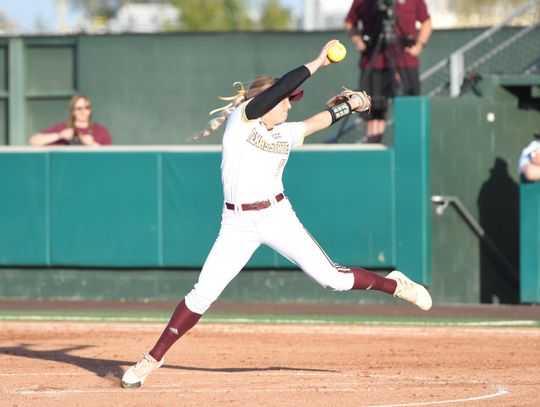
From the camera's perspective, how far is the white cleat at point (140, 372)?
8312mm

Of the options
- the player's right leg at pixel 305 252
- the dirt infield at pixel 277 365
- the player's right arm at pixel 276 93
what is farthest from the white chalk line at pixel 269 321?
the player's right arm at pixel 276 93

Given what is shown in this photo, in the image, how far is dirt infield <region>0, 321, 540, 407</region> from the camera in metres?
8.10

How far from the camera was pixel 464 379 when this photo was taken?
8.89m

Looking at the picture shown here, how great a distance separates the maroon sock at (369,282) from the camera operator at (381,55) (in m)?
5.54

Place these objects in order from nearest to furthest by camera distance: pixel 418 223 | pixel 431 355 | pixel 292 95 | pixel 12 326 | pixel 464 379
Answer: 1. pixel 292 95
2. pixel 464 379
3. pixel 431 355
4. pixel 12 326
5. pixel 418 223

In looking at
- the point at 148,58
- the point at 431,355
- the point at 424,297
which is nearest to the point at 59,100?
the point at 148,58

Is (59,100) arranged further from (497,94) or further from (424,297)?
(424,297)

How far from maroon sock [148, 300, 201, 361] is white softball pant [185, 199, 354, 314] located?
0.17 feet

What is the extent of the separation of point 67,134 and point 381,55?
3.55m

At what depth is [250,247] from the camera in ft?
26.6

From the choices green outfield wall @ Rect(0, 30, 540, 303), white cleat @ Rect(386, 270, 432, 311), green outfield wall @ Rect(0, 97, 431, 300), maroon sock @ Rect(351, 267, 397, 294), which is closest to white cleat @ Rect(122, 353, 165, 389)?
maroon sock @ Rect(351, 267, 397, 294)

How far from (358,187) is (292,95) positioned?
205 inches

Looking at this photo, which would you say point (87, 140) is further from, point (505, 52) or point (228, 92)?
point (505, 52)

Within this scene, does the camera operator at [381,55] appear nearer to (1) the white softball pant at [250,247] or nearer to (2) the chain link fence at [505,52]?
(2) the chain link fence at [505,52]
